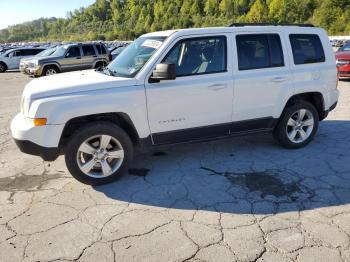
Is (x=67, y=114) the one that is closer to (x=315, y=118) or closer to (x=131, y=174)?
(x=131, y=174)

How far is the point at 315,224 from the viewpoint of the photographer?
332cm

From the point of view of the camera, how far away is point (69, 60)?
53.3ft

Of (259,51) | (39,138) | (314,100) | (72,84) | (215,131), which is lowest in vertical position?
(215,131)

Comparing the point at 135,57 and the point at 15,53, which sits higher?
the point at 135,57

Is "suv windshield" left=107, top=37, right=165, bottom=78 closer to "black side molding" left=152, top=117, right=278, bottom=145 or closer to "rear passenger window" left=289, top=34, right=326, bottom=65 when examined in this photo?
"black side molding" left=152, top=117, right=278, bottom=145

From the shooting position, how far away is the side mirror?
154 inches

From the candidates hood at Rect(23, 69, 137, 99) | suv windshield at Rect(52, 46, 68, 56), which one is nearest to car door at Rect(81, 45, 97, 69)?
suv windshield at Rect(52, 46, 68, 56)

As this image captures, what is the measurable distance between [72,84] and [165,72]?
109cm

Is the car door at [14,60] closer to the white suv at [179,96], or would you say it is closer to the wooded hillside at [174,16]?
the white suv at [179,96]

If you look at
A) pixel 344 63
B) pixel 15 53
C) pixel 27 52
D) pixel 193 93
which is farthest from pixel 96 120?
pixel 27 52

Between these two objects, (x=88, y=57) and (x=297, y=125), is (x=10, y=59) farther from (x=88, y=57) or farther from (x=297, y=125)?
(x=297, y=125)

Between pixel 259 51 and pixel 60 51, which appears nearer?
pixel 259 51

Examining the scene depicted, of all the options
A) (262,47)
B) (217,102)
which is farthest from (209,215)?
(262,47)

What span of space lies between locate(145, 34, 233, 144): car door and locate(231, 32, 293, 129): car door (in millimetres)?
173
